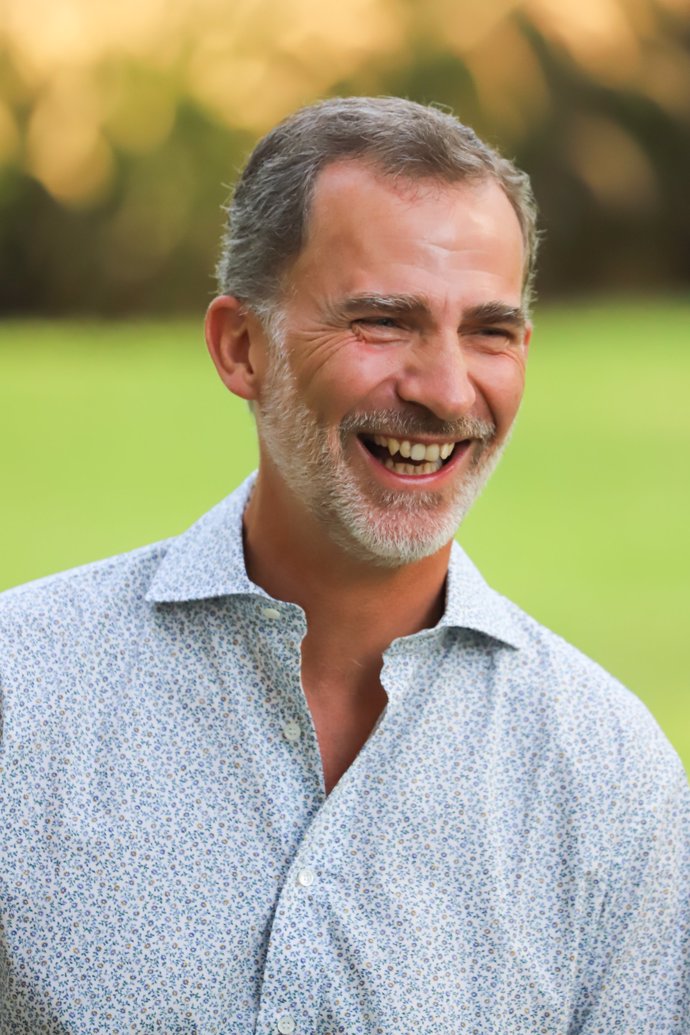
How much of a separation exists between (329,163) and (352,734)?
69 centimetres

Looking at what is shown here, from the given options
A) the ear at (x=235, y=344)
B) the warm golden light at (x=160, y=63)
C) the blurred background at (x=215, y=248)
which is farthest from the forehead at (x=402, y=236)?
the warm golden light at (x=160, y=63)

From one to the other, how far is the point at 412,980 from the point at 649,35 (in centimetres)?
874

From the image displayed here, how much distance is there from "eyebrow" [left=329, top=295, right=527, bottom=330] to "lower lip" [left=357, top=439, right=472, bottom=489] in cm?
15

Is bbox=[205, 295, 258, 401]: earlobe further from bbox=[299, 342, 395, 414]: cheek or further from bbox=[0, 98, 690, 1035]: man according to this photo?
bbox=[299, 342, 395, 414]: cheek

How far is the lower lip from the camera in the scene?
70.1 inches

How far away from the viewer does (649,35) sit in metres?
9.50

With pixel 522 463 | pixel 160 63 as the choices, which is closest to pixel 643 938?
pixel 522 463

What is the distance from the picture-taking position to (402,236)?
175cm

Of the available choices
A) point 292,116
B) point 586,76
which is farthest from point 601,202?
point 292,116

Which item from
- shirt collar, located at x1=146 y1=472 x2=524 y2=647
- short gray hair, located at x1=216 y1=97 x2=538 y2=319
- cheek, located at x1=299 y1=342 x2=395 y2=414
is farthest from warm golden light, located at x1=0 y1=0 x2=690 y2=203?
cheek, located at x1=299 y1=342 x2=395 y2=414

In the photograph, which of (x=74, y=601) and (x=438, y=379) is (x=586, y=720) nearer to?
(x=438, y=379)

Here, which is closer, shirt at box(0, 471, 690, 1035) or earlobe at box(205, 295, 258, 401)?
shirt at box(0, 471, 690, 1035)

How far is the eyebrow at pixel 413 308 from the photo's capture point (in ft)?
5.69

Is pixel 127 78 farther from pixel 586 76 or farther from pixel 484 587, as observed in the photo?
pixel 484 587
